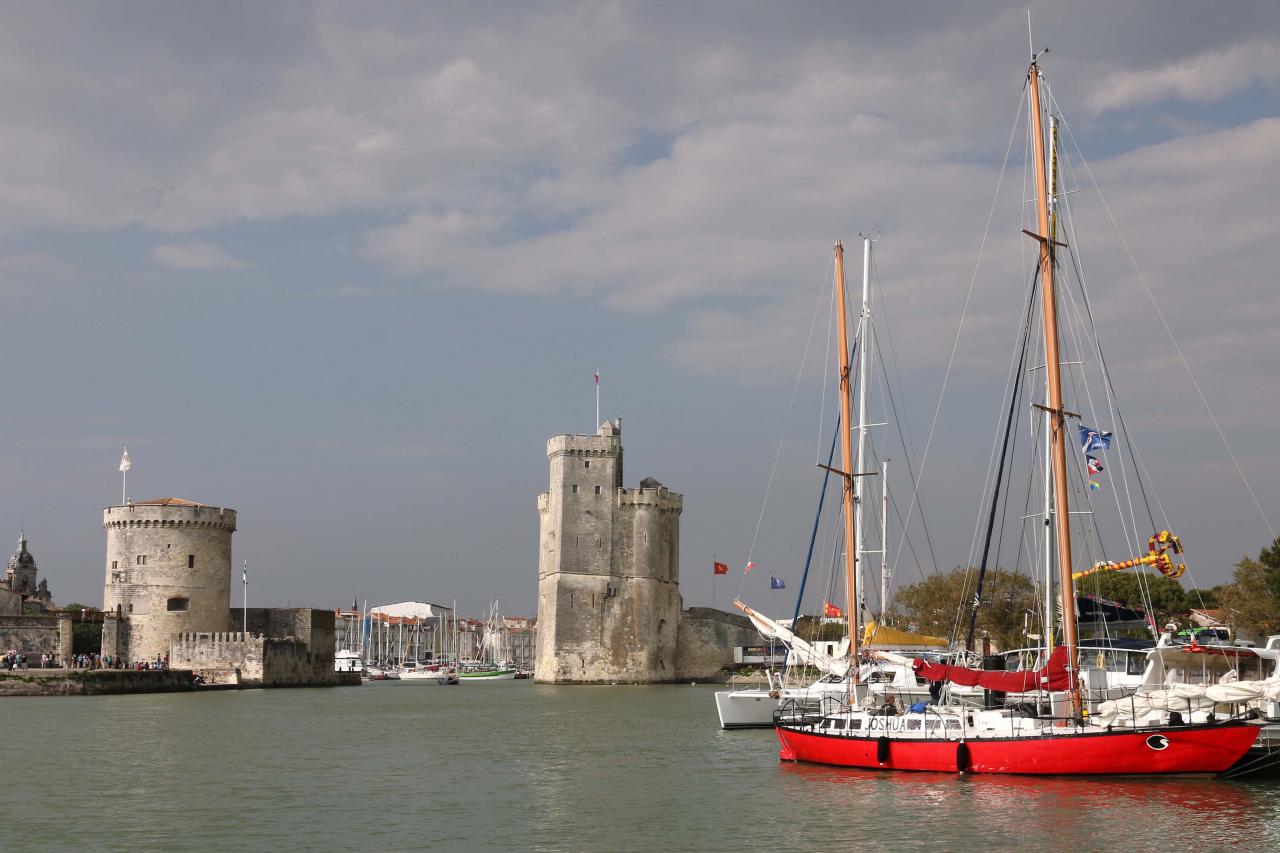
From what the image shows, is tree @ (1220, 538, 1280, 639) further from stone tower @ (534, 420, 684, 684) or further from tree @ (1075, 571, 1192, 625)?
stone tower @ (534, 420, 684, 684)

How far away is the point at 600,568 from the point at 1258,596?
31.4 m

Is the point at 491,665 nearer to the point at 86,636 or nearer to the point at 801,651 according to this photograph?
the point at 86,636

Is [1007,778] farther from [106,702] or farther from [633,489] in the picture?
[633,489]

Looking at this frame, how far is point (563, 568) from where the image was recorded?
66250mm

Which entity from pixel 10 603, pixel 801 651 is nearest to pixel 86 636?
pixel 10 603

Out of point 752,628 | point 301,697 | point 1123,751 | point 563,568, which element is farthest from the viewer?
point 752,628

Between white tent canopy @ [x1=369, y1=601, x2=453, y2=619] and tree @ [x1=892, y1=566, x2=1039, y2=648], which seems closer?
tree @ [x1=892, y1=566, x2=1039, y2=648]

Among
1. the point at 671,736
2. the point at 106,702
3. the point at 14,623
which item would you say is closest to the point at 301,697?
the point at 106,702

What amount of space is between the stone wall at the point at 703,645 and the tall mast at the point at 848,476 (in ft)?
136

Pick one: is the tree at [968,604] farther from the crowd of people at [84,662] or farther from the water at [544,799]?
the crowd of people at [84,662]

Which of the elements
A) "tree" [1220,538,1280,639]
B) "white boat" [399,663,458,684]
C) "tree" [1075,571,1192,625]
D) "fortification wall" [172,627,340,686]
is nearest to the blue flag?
"tree" [1220,538,1280,639]

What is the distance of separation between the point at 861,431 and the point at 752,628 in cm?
4113

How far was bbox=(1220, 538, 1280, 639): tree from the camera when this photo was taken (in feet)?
135

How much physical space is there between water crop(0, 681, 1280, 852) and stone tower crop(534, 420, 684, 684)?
3247cm
